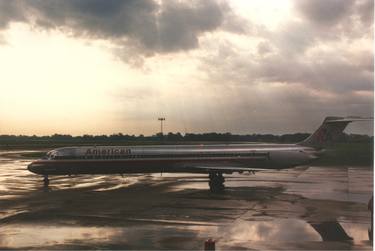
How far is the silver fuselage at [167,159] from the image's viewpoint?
2750 cm

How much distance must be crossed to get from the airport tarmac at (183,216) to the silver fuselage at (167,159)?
1.35m

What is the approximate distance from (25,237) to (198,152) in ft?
49.2

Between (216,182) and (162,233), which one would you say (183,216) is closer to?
(162,233)

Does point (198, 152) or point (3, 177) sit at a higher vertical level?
point (198, 152)

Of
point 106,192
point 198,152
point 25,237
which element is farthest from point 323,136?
point 25,237

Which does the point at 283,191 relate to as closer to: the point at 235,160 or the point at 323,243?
the point at 235,160

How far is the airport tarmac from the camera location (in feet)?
43.7

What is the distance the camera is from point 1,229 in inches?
604

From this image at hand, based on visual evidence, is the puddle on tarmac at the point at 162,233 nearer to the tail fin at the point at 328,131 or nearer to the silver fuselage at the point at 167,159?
the silver fuselage at the point at 167,159

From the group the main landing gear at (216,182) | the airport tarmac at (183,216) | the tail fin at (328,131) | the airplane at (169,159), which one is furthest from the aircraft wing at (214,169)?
the tail fin at (328,131)

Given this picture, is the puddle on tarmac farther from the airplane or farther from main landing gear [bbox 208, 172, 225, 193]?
the airplane

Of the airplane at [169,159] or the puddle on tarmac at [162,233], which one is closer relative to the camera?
the puddle on tarmac at [162,233]

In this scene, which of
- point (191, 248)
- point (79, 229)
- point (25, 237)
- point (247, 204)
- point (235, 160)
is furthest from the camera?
point (235, 160)

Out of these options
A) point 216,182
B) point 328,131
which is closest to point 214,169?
point 216,182
